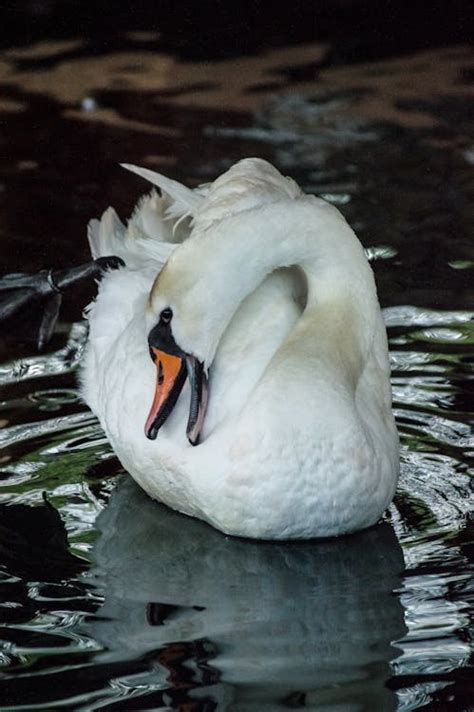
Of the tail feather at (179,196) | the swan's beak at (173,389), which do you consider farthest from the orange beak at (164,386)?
the tail feather at (179,196)

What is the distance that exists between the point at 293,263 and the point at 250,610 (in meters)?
1.16

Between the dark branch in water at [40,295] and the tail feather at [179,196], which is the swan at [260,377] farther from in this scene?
the dark branch in water at [40,295]

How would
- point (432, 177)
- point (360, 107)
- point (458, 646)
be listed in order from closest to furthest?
point (458, 646)
point (432, 177)
point (360, 107)

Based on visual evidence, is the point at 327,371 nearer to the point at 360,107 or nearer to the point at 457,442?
the point at 457,442

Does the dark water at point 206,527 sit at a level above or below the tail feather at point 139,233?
below

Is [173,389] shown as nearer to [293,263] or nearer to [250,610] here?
[293,263]

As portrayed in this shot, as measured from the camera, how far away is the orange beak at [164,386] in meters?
4.96

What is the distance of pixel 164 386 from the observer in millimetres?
4961

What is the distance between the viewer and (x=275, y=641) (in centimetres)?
437

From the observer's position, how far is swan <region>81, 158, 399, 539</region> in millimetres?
4855

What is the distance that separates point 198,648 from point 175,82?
663 centimetres

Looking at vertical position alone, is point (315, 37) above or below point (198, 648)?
below

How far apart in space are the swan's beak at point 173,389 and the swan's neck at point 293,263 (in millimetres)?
72

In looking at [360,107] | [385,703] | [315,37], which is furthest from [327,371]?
[315,37]
